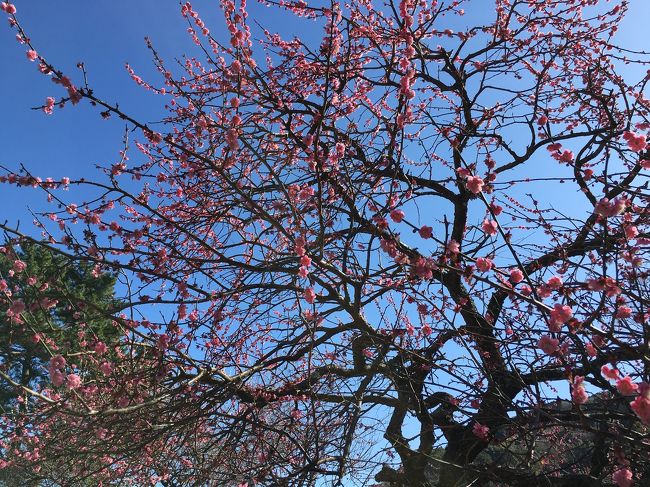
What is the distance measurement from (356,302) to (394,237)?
2.83ft

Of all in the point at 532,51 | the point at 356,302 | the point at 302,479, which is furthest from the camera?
the point at 532,51

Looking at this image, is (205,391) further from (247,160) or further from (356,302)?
(247,160)

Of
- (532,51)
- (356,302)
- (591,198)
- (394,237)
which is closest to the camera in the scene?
(394,237)

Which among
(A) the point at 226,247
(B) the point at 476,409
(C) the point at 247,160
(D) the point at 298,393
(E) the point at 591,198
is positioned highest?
(C) the point at 247,160

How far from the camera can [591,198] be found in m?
4.86

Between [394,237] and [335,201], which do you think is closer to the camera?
[394,237]

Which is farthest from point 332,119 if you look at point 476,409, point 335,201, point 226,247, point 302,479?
point 302,479

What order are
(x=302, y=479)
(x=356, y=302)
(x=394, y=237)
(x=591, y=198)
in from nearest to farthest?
(x=394, y=237), (x=356, y=302), (x=302, y=479), (x=591, y=198)

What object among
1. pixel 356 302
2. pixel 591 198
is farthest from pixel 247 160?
pixel 591 198

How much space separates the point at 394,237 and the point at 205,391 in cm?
235

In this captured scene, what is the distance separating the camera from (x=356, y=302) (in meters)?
3.77

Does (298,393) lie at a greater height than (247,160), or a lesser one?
lesser

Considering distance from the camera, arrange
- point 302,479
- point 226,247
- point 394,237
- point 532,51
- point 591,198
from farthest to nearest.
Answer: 1. point 532,51
2. point 591,198
3. point 226,247
4. point 302,479
5. point 394,237

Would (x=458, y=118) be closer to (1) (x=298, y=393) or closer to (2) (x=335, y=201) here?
(2) (x=335, y=201)
